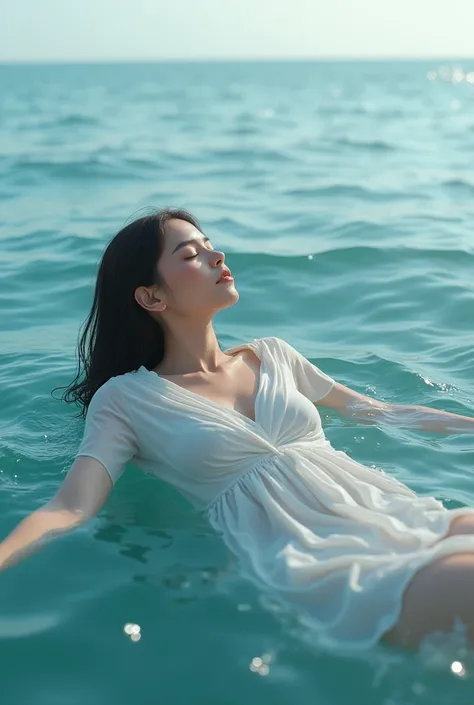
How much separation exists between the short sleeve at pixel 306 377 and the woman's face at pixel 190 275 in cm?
49

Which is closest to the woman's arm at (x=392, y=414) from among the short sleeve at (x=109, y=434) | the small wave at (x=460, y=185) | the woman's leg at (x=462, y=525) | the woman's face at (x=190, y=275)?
the woman's face at (x=190, y=275)

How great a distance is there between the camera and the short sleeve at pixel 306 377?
4.47m

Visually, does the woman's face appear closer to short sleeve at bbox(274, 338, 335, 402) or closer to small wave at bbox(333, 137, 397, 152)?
short sleeve at bbox(274, 338, 335, 402)

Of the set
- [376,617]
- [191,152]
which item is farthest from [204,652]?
[191,152]

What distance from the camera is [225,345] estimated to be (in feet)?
22.4

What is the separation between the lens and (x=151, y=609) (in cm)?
362

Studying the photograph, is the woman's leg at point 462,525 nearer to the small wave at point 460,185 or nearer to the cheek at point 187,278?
→ the cheek at point 187,278

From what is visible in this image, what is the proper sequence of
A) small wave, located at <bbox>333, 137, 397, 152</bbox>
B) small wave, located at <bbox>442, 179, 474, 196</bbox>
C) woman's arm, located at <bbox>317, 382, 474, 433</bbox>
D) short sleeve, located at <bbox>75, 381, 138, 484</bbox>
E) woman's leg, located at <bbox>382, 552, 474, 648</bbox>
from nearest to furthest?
woman's leg, located at <bbox>382, 552, 474, 648</bbox> → short sleeve, located at <bbox>75, 381, 138, 484</bbox> → woman's arm, located at <bbox>317, 382, 474, 433</bbox> → small wave, located at <bbox>442, 179, 474, 196</bbox> → small wave, located at <bbox>333, 137, 397, 152</bbox>

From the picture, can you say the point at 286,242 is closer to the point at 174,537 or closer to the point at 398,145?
the point at 174,537

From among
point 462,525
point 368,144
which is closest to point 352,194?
point 368,144

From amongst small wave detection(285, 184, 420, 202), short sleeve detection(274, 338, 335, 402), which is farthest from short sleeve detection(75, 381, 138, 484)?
small wave detection(285, 184, 420, 202)

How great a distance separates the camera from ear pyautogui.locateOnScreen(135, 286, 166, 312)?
412cm

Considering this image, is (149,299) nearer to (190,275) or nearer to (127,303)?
(127,303)

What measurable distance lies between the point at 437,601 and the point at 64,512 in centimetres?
133
